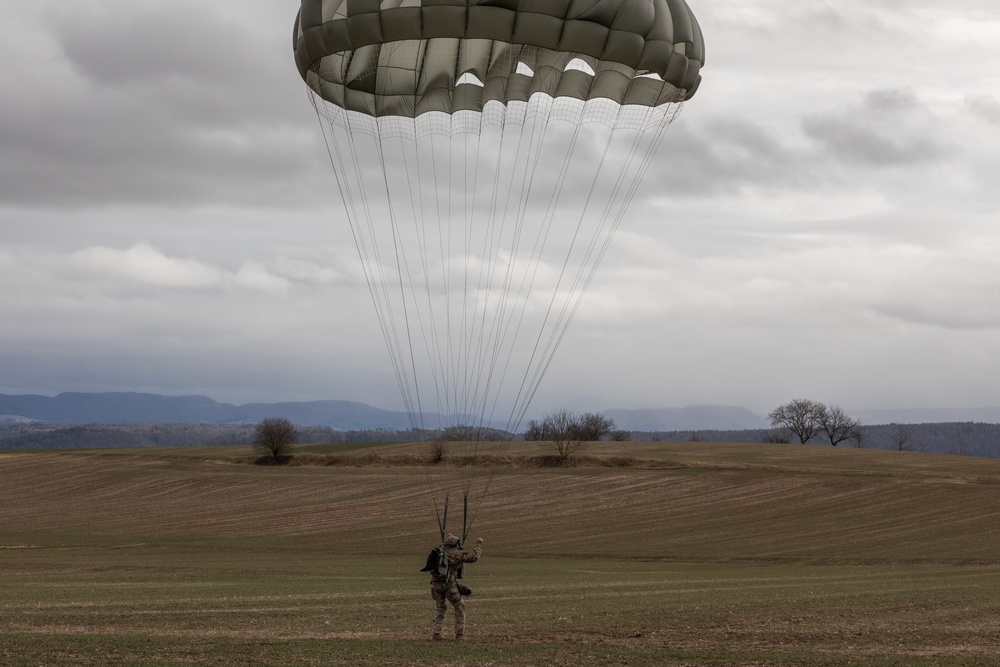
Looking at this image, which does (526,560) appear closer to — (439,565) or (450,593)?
(450,593)

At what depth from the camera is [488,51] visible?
838 inches

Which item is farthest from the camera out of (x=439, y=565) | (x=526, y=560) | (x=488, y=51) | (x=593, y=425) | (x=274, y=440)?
(x=593, y=425)

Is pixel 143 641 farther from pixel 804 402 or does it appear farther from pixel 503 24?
pixel 804 402

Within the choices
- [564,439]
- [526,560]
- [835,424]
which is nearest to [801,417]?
[835,424]

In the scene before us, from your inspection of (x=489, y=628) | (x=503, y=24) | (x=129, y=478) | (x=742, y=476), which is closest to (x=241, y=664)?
(x=489, y=628)

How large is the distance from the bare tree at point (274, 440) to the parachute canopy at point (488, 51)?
217ft

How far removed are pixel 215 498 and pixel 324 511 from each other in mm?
12105

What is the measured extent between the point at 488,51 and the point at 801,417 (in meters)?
120

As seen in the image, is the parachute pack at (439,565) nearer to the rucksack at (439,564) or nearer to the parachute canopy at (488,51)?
the rucksack at (439,564)

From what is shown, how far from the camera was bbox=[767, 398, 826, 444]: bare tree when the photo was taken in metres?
132

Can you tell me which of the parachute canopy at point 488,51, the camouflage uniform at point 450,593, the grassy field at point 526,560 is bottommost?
the grassy field at point 526,560

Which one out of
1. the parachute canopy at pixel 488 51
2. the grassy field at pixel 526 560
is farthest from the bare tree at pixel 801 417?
the parachute canopy at pixel 488 51

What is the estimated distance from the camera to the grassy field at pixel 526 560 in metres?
13.9

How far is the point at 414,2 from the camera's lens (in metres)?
18.9
